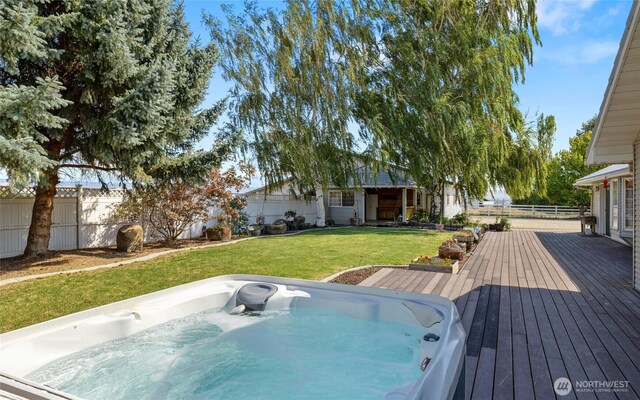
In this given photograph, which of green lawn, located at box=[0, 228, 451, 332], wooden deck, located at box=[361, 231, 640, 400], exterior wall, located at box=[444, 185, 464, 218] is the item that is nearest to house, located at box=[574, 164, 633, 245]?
wooden deck, located at box=[361, 231, 640, 400]

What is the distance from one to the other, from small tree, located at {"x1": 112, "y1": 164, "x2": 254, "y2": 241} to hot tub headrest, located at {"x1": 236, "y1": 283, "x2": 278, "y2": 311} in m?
5.77

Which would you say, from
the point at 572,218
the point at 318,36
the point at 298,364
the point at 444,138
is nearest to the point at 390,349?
the point at 298,364

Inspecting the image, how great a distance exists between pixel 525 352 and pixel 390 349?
4.80ft

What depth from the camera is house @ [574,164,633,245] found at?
35.2ft

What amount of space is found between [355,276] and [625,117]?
15.3 ft

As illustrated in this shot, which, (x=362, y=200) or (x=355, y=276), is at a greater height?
(x=362, y=200)

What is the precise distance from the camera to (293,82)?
1521 cm

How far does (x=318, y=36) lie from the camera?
14.9 metres

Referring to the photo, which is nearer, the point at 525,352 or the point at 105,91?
the point at 525,352

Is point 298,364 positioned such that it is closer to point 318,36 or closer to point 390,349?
point 390,349

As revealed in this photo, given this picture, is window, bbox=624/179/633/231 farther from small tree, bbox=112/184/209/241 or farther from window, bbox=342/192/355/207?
small tree, bbox=112/184/209/241

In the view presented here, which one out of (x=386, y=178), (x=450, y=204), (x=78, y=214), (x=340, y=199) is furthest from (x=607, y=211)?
(x=78, y=214)

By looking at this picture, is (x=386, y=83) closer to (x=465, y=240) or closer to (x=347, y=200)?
(x=347, y=200)

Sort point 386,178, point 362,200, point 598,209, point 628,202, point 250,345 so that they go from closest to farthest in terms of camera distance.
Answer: point 250,345
point 628,202
point 598,209
point 362,200
point 386,178
